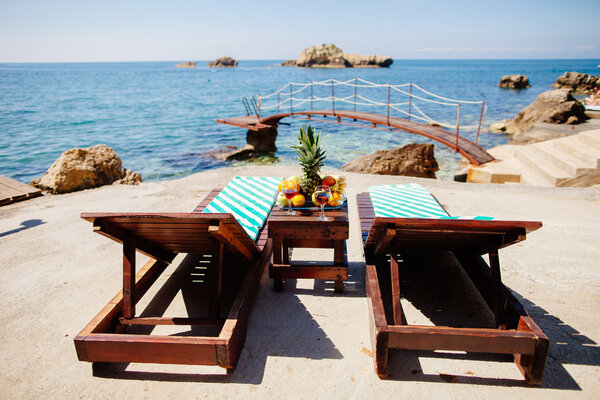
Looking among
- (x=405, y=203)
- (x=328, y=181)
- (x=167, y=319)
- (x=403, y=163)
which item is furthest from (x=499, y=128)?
(x=167, y=319)

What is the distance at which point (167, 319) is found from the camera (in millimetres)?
3053

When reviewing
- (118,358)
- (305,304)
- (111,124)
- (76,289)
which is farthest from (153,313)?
(111,124)

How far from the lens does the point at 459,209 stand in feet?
19.9

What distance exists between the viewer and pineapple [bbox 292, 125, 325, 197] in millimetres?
3615

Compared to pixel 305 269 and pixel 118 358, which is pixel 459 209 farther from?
pixel 118 358

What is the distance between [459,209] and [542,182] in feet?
14.8

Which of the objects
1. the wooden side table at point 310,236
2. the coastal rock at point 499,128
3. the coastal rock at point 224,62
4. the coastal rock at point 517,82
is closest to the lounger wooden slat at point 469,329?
the wooden side table at point 310,236

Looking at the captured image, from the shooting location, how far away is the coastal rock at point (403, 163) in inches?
396

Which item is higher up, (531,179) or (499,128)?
(531,179)

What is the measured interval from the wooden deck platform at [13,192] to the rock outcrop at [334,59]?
11569cm

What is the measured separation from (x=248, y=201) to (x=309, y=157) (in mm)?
1706

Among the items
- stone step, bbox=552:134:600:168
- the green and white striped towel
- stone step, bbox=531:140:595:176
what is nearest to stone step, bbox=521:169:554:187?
stone step, bbox=531:140:595:176

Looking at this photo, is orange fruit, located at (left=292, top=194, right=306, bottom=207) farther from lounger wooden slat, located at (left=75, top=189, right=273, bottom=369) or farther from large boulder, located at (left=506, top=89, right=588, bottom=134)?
large boulder, located at (left=506, top=89, right=588, bottom=134)

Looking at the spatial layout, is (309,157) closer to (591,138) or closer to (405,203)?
(405,203)
